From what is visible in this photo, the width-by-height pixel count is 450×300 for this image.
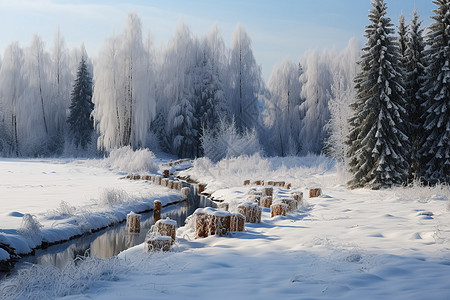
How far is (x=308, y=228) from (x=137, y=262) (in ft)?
9.98

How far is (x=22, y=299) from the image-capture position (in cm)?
396

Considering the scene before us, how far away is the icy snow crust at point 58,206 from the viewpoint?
8.70 meters

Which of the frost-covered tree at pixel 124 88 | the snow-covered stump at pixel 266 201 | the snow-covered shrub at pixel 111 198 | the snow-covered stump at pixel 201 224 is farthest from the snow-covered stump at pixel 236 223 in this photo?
the frost-covered tree at pixel 124 88

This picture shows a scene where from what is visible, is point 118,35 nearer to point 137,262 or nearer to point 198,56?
point 198,56

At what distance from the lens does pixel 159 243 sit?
5941 millimetres

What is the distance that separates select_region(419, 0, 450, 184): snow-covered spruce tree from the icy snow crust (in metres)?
9.32

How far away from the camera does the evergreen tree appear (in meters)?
39.8

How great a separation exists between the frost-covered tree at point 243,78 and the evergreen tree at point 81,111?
1317 centimetres

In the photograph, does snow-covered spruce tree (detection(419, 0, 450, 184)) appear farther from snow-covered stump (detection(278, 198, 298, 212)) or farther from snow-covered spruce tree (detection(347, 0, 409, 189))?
snow-covered stump (detection(278, 198, 298, 212))

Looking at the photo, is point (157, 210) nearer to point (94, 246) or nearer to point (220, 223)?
point (94, 246)

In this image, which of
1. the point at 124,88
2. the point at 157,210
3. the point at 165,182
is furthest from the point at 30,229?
the point at 124,88

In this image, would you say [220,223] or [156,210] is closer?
[220,223]

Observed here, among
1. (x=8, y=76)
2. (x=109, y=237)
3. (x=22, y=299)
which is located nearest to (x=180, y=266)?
(x=22, y=299)

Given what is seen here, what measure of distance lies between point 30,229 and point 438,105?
45.6ft
